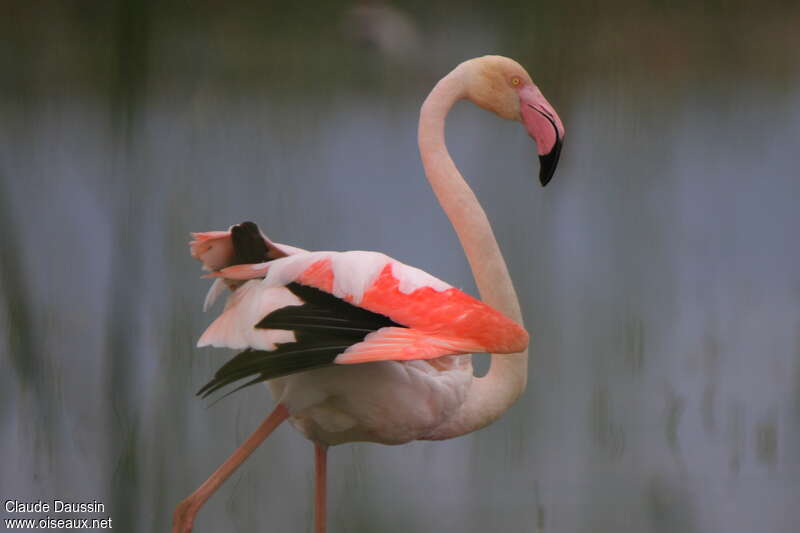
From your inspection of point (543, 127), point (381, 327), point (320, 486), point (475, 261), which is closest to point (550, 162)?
point (543, 127)

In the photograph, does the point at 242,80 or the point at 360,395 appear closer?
the point at 360,395

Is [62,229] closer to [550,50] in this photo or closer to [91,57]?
[91,57]

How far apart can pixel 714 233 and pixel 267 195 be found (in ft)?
3.42

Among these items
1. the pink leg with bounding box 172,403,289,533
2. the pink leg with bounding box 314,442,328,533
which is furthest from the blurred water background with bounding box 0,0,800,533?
the pink leg with bounding box 172,403,289,533

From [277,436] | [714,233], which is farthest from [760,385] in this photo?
[277,436]

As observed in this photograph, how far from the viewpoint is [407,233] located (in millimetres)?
2195

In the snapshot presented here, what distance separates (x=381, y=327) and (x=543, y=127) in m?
0.51

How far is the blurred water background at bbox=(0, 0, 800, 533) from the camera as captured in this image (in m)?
2.16

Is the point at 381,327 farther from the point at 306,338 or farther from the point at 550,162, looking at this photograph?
the point at 550,162

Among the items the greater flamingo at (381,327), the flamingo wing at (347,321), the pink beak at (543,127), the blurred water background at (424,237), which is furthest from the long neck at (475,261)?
the blurred water background at (424,237)

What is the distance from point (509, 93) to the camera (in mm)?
1541

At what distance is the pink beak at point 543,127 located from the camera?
4.94ft

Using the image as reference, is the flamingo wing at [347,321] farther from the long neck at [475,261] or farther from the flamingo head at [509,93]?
the flamingo head at [509,93]

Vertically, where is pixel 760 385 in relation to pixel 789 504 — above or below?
above
